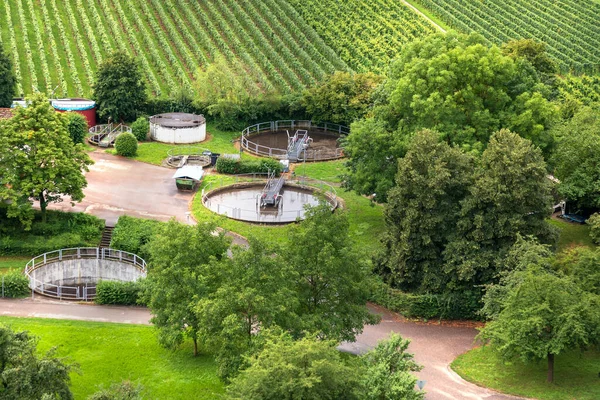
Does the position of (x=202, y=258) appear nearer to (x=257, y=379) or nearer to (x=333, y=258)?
(x=333, y=258)

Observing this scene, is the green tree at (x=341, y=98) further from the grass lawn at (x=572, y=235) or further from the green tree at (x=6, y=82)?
the green tree at (x=6, y=82)

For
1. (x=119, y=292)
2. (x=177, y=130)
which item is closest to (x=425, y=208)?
(x=119, y=292)

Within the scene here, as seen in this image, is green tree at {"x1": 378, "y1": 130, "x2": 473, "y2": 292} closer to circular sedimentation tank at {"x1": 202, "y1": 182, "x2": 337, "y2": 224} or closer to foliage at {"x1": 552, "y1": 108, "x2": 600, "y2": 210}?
foliage at {"x1": 552, "y1": 108, "x2": 600, "y2": 210}

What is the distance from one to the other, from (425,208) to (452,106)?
975cm

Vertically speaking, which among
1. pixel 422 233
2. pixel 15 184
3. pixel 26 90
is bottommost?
pixel 422 233

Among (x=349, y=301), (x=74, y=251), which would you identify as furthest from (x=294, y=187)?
(x=349, y=301)

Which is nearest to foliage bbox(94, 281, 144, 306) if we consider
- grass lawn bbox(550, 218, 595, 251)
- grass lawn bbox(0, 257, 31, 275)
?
grass lawn bbox(0, 257, 31, 275)

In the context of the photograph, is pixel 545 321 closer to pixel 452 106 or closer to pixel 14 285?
pixel 452 106

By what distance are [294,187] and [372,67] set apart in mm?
34834

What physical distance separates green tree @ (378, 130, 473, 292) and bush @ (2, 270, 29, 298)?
851 inches

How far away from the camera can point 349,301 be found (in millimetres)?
54625

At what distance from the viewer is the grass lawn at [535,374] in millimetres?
53062

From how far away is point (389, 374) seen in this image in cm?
4653

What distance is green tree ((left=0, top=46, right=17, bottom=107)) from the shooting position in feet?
300
